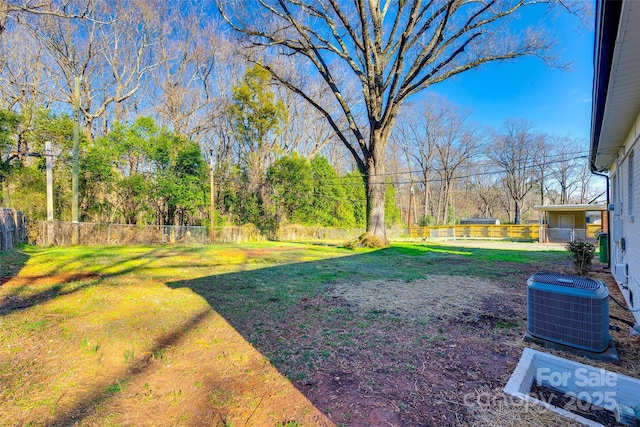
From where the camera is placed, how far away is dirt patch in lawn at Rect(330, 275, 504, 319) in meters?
4.11

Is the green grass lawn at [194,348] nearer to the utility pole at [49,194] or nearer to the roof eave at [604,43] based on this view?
the roof eave at [604,43]

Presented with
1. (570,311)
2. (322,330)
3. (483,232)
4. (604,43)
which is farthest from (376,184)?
(483,232)

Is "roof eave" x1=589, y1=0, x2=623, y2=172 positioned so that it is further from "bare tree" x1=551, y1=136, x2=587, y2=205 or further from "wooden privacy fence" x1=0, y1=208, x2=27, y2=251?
"bare tree" x1=551, y1=136, x2=587, y2=205

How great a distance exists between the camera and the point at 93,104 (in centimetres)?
1788

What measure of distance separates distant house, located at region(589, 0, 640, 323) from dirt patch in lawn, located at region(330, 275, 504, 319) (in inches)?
75.1

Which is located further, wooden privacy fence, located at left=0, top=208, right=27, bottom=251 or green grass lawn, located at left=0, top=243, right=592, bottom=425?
wooden privacy fence, located at left=0, top=208, right=27, bottom=251

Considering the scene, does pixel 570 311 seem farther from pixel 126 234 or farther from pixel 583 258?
pixel 126 234

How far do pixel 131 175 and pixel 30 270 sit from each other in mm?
9878

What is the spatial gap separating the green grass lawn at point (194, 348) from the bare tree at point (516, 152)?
30921mm

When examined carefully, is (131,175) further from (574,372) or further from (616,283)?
(616,283)

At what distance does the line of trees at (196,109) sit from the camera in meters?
12.4

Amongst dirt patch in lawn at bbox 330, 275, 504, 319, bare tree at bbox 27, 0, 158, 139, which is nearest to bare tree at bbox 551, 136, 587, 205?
dirt patch in lawn at bbox 330, 275, 504, 319

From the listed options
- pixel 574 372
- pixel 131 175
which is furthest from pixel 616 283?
pixel 131 175

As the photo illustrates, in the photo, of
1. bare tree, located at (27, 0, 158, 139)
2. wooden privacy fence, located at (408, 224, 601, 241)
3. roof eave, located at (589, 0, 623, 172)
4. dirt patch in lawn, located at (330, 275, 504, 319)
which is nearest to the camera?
roof eave, located at (589, 0, 623, 172)
